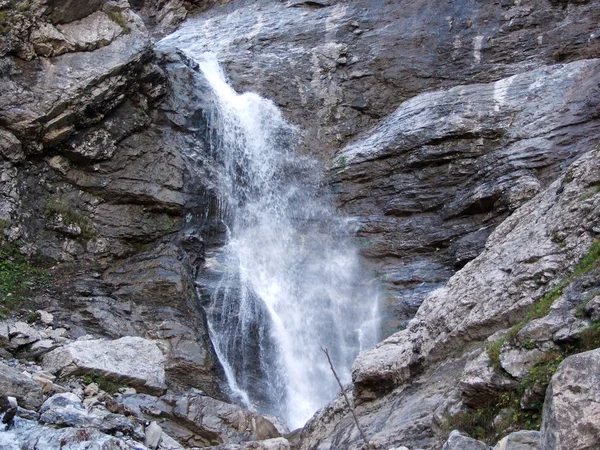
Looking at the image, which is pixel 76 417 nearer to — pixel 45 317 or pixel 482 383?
pixel 45 317

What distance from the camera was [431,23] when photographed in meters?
20.0

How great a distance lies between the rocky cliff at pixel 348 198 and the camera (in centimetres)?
718

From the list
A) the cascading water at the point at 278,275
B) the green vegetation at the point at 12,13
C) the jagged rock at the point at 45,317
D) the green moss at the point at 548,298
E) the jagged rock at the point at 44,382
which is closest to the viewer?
the green moss at the point at 548,298

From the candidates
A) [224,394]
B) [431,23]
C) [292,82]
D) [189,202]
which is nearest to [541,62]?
[431,23]

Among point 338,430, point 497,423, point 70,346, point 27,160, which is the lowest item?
point 338,430

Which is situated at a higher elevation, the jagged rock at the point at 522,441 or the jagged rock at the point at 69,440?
the jagged rock at the point at 522,441

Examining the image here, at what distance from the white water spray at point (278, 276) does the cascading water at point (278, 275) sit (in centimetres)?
2

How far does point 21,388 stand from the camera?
8227mm

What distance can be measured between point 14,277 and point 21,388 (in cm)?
560

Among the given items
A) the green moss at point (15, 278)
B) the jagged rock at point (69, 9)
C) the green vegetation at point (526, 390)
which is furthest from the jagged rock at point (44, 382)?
the jagged rock at point (69, 9)

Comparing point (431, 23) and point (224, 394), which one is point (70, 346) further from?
point (431, 23)

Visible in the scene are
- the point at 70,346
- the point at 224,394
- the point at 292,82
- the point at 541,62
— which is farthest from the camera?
the point at 292,82

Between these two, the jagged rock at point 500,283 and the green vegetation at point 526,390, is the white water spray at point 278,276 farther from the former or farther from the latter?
the green vegetation at point 526,390

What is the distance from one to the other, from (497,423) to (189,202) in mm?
11494
